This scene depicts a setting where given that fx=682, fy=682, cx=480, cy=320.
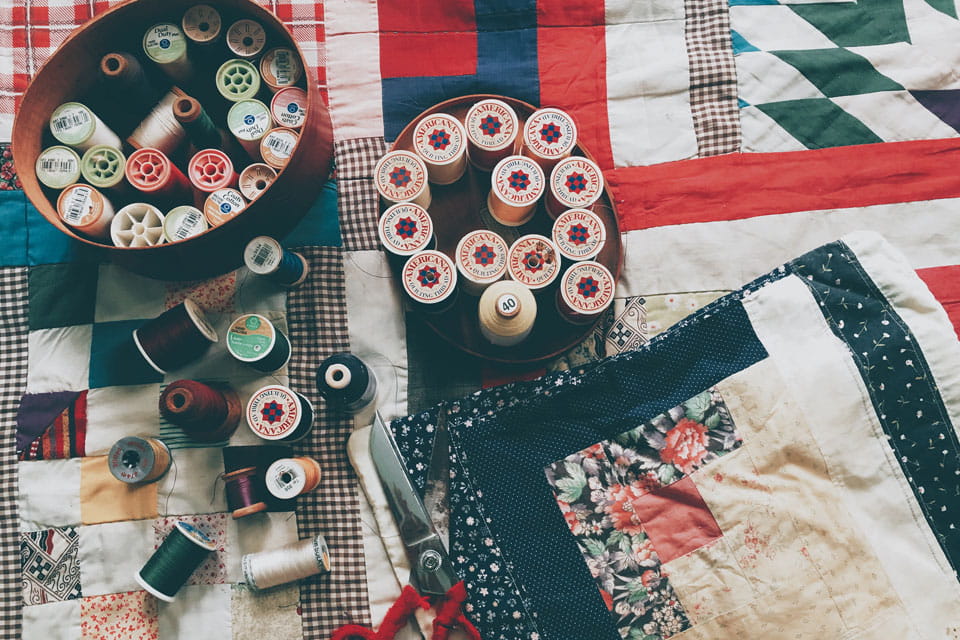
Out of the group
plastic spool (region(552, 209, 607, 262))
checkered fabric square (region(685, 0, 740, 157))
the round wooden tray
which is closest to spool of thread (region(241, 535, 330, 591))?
Answer: the round wooden tray

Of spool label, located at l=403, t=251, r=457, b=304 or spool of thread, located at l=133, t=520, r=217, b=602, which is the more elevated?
spool label, located at l=403, t=251, r=457, b=304

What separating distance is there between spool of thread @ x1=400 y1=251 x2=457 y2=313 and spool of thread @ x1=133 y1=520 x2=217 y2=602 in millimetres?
516

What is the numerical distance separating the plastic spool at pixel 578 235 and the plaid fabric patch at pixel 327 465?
384mm

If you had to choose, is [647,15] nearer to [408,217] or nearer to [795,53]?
[795,53]

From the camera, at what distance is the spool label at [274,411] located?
1085 millimetres

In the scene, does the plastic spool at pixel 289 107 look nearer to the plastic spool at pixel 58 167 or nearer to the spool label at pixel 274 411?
the plastic spool at pixel 58 167

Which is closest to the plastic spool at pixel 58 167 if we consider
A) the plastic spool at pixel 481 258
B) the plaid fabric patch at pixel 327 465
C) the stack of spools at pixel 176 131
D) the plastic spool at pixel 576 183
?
the stack of spools at pixel 176 131

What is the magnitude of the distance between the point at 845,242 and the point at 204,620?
122 cm

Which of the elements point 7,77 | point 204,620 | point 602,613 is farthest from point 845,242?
point 7,77

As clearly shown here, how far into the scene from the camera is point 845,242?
1.13 meters

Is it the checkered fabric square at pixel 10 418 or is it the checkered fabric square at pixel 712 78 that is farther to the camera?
the checkered fabric square at pixel 712 78

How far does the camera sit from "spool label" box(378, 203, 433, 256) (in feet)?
3.48

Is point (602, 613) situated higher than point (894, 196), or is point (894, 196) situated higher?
point (894, 196)

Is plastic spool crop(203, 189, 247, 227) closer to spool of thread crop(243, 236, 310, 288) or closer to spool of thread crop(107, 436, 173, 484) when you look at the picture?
spool of thread crop(243, 236, 310, 288)
